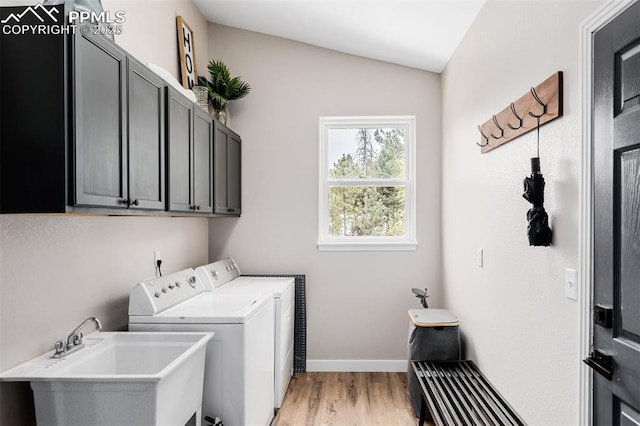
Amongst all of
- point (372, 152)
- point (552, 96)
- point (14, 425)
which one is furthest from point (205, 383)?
point (372, 152)

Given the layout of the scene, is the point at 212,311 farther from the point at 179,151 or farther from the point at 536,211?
the point at 536,211

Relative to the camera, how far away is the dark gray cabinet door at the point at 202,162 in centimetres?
264

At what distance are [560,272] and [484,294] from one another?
928mm

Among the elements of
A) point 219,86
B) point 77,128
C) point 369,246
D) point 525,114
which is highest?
point 219,86

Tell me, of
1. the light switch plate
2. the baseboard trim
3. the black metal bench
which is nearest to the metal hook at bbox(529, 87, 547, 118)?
the light switch plate

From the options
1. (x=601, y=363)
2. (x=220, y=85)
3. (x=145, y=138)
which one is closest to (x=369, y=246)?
(x=220, y=85)

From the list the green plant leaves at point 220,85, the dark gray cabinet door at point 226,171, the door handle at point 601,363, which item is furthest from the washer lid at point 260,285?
the door handle at point 601,363

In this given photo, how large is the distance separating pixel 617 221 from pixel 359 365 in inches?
111

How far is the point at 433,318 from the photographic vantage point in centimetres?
299

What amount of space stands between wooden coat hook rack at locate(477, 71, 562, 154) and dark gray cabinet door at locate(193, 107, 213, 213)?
1795mm

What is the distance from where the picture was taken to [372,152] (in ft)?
12.6

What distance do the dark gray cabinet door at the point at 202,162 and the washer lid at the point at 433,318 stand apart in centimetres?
169

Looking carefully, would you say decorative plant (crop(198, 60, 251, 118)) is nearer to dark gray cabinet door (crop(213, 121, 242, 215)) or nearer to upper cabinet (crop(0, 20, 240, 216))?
dark gray cabinet door (crop(213, 121, 242, 215))

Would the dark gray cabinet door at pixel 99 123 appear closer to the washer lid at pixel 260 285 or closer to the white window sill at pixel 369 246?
the washer lid at pixel 260 285
